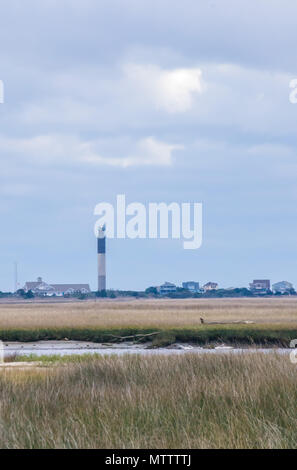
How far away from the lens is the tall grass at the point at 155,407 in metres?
10.9

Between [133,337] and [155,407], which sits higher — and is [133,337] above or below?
below

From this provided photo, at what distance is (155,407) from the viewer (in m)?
13.0

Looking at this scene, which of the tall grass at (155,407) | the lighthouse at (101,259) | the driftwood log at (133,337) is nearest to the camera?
the tall grass at (155,407)

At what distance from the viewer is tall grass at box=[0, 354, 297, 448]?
1091 centimetres

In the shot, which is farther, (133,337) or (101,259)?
(101,259)

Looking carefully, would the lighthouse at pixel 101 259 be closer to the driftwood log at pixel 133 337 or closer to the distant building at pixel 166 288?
the distant building at pixel 166 288

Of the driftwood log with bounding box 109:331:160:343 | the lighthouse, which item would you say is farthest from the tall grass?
the lighthouse

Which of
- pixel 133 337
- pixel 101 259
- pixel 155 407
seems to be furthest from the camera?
pixel 101 259

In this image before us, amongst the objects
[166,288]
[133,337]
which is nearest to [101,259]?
[166,288]

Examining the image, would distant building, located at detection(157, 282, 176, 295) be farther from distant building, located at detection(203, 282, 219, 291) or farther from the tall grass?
the tall grass

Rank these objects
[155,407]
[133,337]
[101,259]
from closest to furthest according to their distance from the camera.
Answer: [155,407] → [133,337] → [101,259]

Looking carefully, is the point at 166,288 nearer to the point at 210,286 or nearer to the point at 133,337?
the point at 210,286

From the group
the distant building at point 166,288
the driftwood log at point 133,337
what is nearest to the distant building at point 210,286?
the distant building at point 166,288
